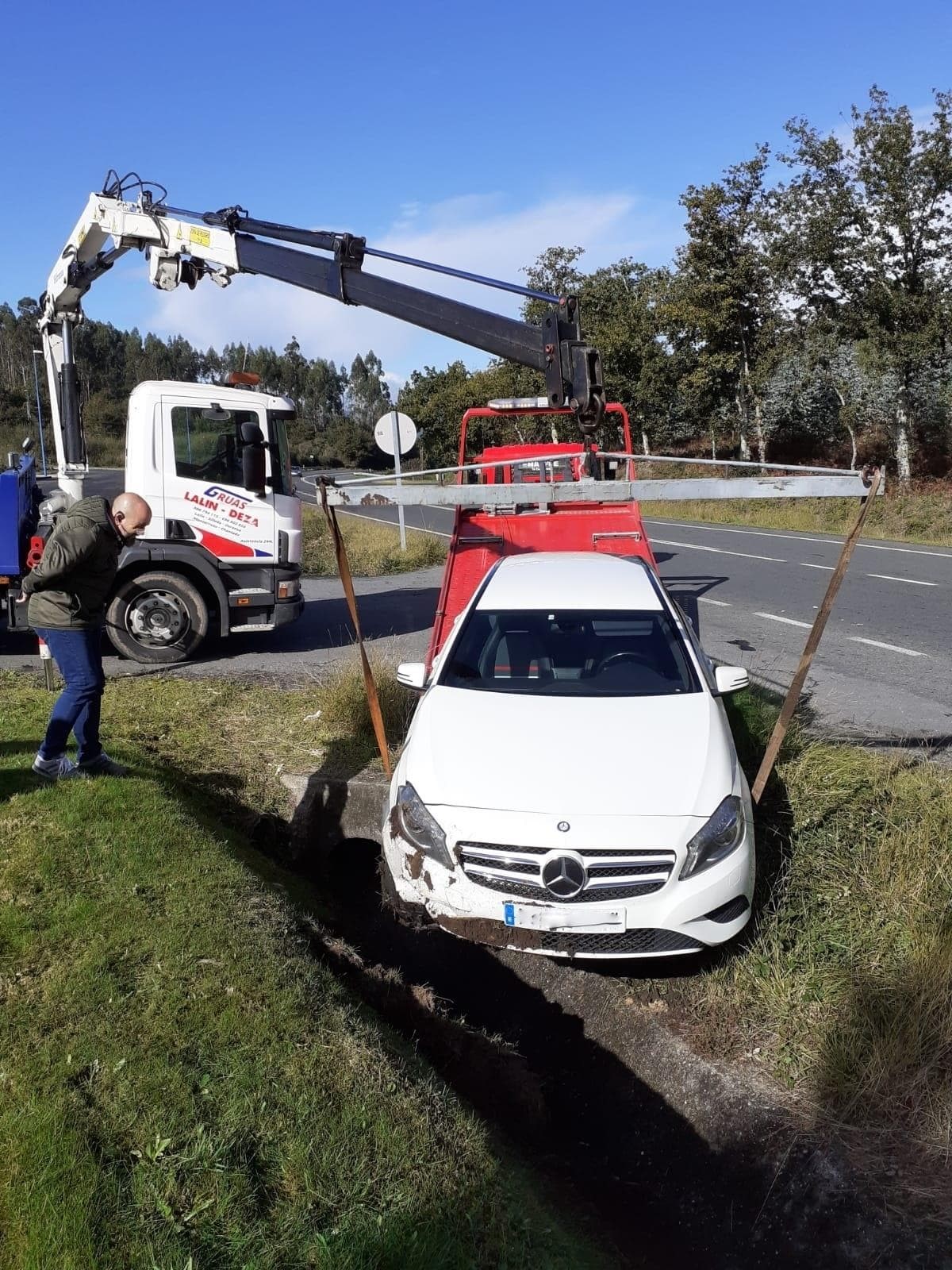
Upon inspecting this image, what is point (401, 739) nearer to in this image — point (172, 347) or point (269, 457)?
point (269, 457)

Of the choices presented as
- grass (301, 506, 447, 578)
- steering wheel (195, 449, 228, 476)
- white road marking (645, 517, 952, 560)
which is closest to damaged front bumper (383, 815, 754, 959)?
steering wheel (195, 449, 228, 476)

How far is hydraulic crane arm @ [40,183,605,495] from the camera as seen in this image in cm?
625

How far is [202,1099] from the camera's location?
10.4ft

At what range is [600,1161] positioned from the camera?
404 cm

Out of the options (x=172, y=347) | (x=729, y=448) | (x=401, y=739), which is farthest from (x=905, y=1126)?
(x=172, y=347)

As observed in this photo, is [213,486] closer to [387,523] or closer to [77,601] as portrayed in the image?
[77,601]

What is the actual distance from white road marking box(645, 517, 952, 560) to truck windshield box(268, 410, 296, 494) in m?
13.0

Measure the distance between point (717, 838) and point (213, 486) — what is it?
6.88 metres

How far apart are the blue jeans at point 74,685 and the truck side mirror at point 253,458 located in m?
3.61

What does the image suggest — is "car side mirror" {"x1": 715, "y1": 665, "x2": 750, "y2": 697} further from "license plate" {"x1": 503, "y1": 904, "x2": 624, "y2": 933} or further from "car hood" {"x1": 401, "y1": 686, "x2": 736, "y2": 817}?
"license plate" {"x1": 503, "y1": 904, "x2": 624, "y2": 933}

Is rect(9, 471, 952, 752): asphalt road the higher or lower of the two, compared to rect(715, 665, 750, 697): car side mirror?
lower

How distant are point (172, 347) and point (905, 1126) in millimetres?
124062

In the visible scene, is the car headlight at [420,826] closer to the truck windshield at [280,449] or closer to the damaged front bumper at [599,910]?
the damaged front bumper at [599,910]

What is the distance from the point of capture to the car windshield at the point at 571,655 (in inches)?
206
